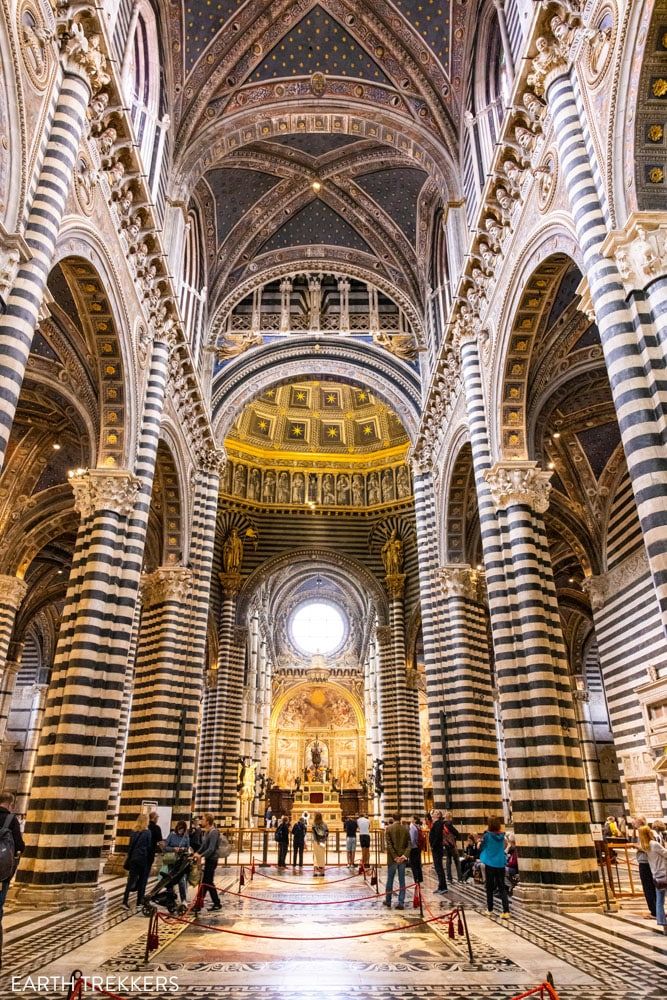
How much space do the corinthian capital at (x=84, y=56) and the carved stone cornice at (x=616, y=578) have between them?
16.7 meters

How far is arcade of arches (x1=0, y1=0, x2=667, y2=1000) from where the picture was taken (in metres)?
8.30

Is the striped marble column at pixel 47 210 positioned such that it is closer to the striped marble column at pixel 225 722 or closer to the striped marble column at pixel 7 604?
the striped marble column at pixel 7 604

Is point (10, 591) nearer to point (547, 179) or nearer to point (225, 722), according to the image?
point (225, 722)

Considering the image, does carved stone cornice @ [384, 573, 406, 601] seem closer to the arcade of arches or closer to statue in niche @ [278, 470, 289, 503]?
A: the arcade of arches

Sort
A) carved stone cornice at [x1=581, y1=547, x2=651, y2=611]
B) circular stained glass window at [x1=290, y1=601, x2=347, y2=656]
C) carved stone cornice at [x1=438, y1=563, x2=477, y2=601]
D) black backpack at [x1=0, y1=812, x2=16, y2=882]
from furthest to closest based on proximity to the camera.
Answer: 1. circular stained glass window at [x1=290, y1=601, x2=347, y2=656]
2. carved stone cornice at [x1=581, y1=547, x2=651, y2=611]
3. carved stone cornice at [x1=438, y1=563, x2=477, y2=601]
4. black backpack at [x1=0, y1=812, x2=16, y2=882]

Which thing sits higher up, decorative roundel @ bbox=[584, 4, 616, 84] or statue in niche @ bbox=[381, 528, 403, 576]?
statue in niche @ bbox=[381, 528, 403, 576]

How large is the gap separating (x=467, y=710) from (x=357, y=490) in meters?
19.6

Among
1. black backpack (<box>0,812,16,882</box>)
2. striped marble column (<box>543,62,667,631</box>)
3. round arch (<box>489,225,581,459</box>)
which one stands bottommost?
black backpack (<box>0,812,16,882</box>)

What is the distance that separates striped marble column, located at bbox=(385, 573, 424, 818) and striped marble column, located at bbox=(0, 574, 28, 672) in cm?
1735

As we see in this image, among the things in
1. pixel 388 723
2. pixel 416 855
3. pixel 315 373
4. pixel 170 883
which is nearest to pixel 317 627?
pixel 388 723

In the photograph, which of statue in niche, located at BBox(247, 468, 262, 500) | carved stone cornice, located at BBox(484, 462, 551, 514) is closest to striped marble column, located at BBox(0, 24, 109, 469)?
carved stone cornice, located at BBox(484, 462, 551, 514)

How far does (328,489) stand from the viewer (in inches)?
1403

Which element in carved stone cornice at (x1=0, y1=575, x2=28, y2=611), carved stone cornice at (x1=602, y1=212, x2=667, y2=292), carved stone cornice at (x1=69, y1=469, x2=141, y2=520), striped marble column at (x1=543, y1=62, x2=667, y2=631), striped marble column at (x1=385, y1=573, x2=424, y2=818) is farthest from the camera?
striped marble column at (x1=385, y1=573, x2=424, y2=818)

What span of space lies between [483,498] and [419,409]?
34.8 ft
